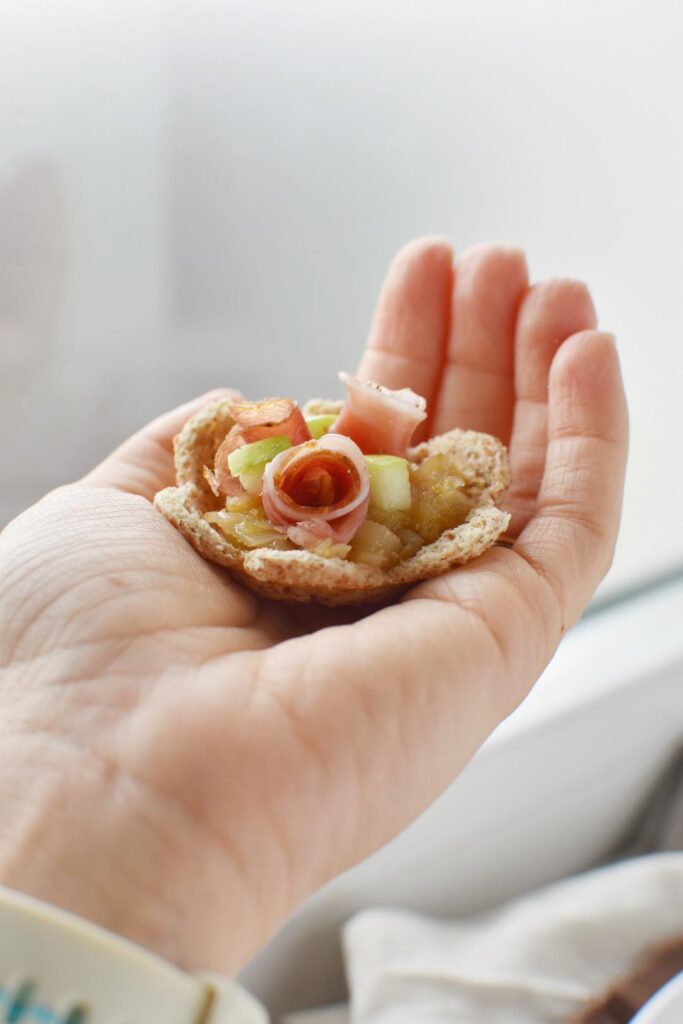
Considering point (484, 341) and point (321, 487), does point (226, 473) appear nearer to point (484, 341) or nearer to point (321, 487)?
point (321, 487)

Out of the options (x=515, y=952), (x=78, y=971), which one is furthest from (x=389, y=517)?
(x=515, y=952)

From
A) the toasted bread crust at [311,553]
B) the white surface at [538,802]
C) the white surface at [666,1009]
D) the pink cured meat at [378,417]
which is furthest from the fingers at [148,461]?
the white surface at [666,1009]

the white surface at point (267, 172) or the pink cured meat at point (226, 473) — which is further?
the white surface at point (267, 172)

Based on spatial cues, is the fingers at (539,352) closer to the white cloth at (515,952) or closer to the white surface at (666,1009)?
the white surface at (666,1009)

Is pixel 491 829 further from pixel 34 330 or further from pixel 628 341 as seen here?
pixel 34 330

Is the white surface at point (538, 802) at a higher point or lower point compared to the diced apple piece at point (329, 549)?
lower

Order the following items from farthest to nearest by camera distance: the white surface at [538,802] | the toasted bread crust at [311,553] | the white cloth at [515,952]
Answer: the white surface at [538,802] < the white cloth at [515,952] < the toasted bread crust at [311,553]

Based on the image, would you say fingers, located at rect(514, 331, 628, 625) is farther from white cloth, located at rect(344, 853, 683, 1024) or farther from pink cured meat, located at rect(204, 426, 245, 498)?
white cloth, located at rect(344, 853, 683, 1024)

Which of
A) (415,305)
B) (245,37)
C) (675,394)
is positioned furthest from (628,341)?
(245,37)
